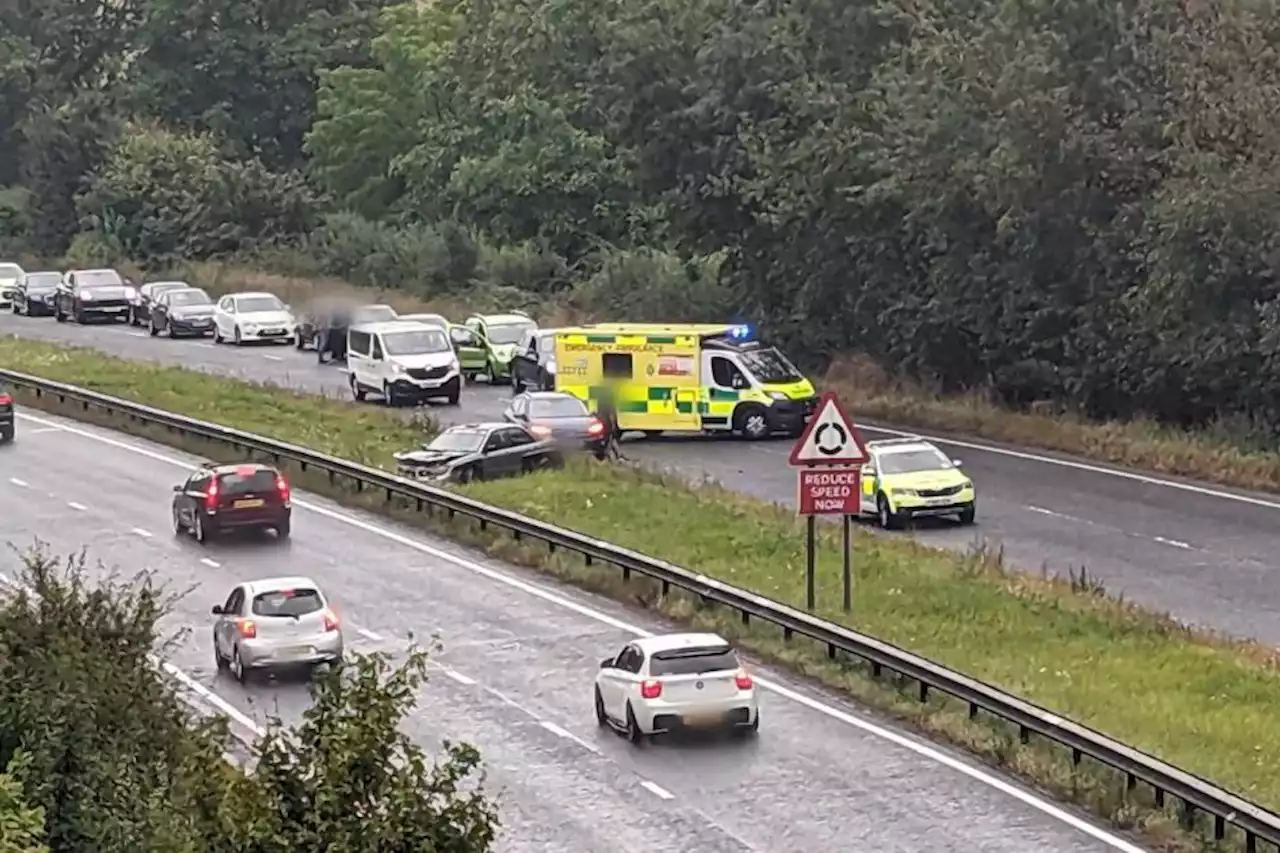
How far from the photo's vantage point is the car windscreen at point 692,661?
71.8ft

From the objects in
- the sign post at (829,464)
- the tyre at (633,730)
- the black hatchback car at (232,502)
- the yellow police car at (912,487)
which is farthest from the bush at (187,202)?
the tyre at (633,730)

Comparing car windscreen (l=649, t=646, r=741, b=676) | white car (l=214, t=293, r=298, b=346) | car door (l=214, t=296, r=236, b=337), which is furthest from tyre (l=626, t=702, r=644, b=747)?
car door (l=214, t=296, r=236, b=337)

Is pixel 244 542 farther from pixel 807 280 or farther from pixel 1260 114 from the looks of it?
pixel 807 280

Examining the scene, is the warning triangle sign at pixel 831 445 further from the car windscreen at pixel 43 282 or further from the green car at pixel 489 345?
the car windscreen at pixel 43 282

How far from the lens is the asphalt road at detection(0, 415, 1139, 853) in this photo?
19.3m

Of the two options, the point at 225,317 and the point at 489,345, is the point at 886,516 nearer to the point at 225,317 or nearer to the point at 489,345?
the point at 489,345

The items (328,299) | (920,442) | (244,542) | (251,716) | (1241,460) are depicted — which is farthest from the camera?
(328,299)

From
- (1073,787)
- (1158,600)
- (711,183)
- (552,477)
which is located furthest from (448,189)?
(1073,787)

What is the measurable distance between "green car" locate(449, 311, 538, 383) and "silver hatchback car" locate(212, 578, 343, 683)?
2941 centimetres

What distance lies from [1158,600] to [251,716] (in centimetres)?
1222

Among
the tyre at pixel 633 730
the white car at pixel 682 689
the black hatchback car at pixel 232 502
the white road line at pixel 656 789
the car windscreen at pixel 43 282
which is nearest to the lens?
the white road line at pixel 656 789

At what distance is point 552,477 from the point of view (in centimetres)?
3822

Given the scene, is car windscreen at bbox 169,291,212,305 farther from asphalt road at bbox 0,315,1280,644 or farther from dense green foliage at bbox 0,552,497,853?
dense green foliage at bbox 0,552,497,853

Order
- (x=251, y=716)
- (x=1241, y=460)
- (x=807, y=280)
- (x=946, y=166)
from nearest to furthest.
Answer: (x=251, y=716) → (x=1241, y=460) → (x=946, y=166) → (x=807, y=280)
